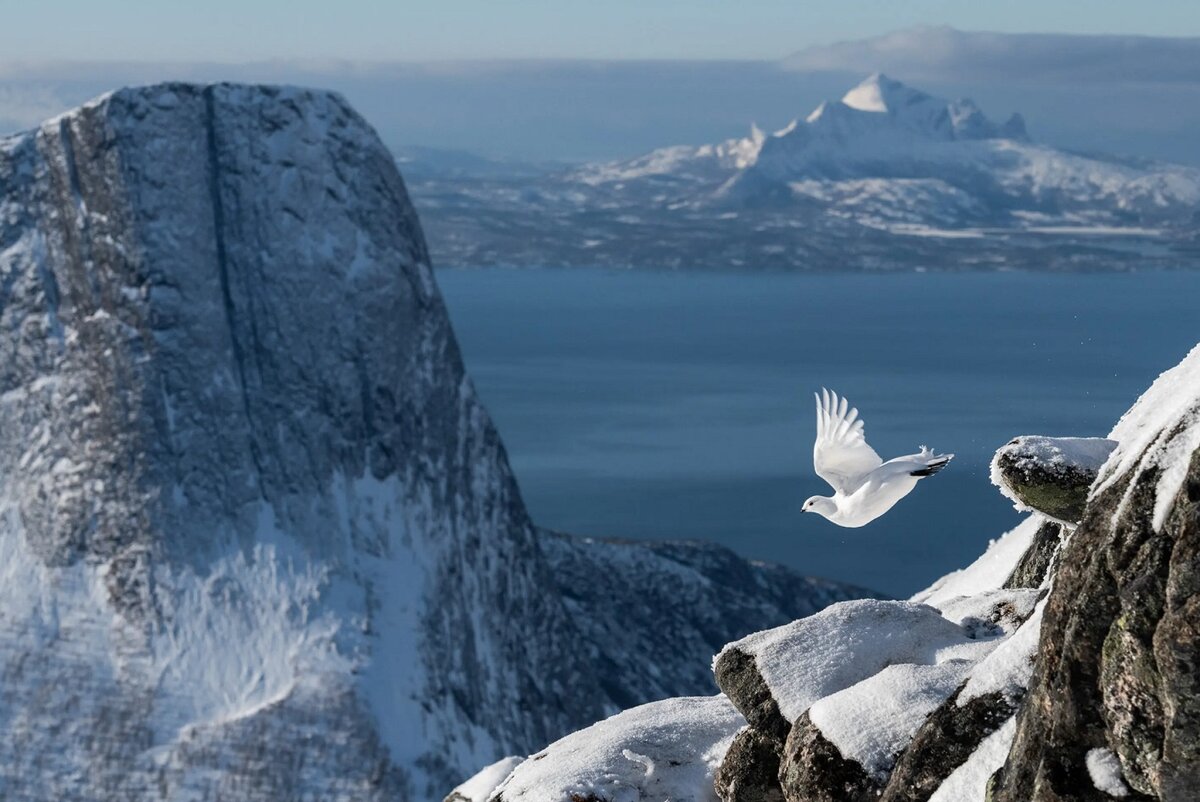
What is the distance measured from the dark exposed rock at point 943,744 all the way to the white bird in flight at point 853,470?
4.96 m

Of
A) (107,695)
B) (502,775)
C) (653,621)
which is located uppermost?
(502,775)

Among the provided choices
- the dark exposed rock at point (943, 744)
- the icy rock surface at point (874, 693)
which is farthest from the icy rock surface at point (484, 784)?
the dark exposed rock at point (943, 744)

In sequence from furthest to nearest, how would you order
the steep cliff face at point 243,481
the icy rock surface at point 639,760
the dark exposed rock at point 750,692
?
the steep cliff face at point 243,481 < the icy rock surface at point 639,760 < the dark exposed rock at point 750,692

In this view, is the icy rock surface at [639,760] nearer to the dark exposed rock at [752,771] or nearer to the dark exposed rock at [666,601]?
the dark exposed rock at [752,771]

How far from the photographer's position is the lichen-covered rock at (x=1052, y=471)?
16797 millimetres

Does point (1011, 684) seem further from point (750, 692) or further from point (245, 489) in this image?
point (245, 489)

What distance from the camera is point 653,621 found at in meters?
130

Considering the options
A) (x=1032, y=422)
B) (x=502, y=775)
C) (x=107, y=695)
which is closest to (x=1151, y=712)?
(x=502, y=775)

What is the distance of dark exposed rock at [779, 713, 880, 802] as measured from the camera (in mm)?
16062

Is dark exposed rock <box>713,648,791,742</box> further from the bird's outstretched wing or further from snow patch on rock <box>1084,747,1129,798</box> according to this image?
snow patch on rock <box>1084,747,1129,798</box>

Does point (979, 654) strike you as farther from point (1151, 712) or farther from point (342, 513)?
point (342, 513)

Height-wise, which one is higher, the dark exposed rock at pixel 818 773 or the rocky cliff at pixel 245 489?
the dark exposed rock at pixel 818 773

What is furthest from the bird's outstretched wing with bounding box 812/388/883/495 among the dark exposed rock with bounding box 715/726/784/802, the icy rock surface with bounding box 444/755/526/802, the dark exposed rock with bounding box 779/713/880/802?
the icy rock surface with bounding box 444/755/526/802

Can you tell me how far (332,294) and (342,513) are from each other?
16863 mm
